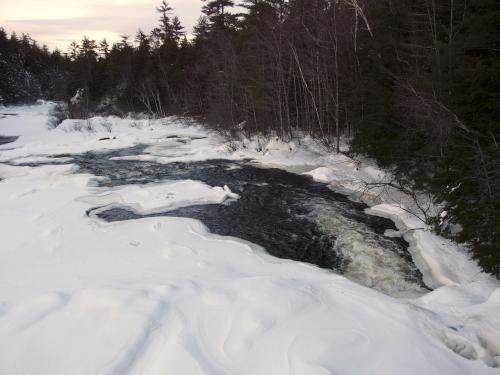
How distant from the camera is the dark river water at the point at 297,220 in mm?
7288

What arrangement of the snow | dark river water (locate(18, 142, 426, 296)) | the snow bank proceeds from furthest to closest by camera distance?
the snow bank → dark river water (locate(18, 142, 426, 296)) → the snow

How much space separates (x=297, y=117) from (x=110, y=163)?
10535 millimetres

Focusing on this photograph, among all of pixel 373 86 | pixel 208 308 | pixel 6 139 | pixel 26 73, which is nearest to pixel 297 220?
pixel 208 308

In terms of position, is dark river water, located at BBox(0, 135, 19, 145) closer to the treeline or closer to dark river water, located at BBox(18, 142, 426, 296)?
dark river water, located at BBox(18, 142, 426, 296)

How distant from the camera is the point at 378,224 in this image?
946 centimetres

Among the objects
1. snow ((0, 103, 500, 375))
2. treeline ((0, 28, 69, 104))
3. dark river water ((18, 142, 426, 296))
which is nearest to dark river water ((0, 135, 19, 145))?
dark river water ((18, 142, 426, 296))

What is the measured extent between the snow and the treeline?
170ft

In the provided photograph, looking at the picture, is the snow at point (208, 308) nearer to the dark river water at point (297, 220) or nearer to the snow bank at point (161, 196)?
the dark river water at point (297, 220)

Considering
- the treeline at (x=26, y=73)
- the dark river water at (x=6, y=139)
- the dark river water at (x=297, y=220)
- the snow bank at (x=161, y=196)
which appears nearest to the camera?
the dark river water at (x=297, y=220)

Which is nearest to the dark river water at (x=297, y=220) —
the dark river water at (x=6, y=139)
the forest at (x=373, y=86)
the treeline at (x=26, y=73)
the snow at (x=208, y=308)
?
the snow at (x=208, y=308)

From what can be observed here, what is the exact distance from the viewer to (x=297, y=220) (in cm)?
998

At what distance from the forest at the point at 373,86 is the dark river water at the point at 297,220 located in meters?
1.38

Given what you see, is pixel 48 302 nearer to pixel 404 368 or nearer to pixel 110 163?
pixel 404 368

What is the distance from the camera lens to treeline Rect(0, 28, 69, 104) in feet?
182
